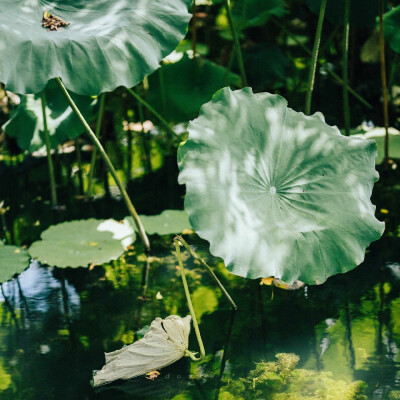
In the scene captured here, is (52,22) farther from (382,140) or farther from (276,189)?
(382,140)

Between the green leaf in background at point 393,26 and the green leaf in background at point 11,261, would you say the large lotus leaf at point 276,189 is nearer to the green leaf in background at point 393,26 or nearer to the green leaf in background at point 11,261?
the green leaf in background at point 11,261

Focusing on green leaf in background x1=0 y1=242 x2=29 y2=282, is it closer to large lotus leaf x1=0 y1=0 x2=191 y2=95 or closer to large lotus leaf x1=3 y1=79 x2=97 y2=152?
large lotus leaf x1=3 y1=79 x2=97 y2=152

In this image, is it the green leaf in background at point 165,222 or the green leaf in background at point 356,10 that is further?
the green leaf in background at point 356,10

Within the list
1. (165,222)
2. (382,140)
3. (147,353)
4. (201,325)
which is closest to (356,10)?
(382,140)

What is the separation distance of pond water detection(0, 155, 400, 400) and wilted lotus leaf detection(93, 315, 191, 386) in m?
0.04

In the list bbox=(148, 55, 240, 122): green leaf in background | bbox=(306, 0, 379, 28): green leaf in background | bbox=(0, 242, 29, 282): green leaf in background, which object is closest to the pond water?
bbox=(0, 242, 29, 282): green leaf in background

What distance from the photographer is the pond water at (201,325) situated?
165 centimetres

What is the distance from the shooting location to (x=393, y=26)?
2.89m

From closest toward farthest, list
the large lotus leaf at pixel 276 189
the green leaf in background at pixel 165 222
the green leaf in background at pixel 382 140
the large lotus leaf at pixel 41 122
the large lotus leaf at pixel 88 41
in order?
the large lotus leaf at pixel 276 189
the large lotus leaf at pixel 88 41
the green leaf in background at pixel 165 222
the large lotus leaf at pixel 41 122
the green leaf in background at pixel 382 140

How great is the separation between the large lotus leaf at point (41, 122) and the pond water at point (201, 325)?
66 centimetres

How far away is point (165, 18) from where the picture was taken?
204 centimetres

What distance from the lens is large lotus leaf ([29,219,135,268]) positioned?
2301mm

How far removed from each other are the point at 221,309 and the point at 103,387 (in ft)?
1.70

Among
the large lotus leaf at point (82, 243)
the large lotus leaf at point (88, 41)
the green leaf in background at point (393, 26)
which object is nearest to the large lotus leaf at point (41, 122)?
the large lotus leaf at point (82, 243)
